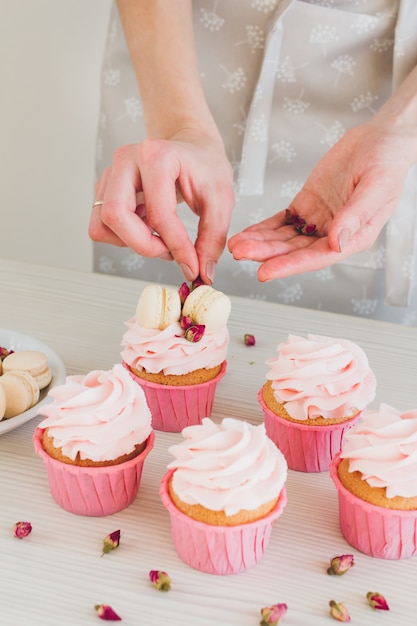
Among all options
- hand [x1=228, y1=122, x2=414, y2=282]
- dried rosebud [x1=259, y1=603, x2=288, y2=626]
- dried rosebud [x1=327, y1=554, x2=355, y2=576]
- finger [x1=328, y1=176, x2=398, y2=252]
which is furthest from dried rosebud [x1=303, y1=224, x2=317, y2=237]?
dried rosebud [x1=259, y1=603, x2=288, y2=626]

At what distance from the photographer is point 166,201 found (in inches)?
66.5

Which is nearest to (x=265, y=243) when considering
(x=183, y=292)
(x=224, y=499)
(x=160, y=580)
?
(x=183, y=292)

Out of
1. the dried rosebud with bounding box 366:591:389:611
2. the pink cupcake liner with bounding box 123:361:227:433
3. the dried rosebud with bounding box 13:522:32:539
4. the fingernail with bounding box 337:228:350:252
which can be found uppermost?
the fingernail with bounding box 337:228:350:252

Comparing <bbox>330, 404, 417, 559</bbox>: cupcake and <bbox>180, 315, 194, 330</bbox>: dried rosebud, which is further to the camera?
<bbox>180, 315, 194, 330</bbox>: dried rosebud

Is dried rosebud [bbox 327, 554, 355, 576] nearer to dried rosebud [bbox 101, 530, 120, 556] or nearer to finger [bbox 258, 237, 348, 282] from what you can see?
dried rosebud [bbox 101, 530, 120, 556]

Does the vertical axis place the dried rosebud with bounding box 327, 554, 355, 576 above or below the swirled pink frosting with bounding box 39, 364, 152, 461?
below

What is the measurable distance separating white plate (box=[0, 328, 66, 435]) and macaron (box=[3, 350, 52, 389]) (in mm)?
21

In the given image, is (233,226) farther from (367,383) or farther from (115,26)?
(367,383)

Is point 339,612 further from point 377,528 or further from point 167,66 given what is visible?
point 167,66

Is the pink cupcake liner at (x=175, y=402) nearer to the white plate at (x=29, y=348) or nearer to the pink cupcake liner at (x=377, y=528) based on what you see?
the white plate at (x=29, y=348)

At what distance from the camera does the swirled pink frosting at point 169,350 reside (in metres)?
1.59

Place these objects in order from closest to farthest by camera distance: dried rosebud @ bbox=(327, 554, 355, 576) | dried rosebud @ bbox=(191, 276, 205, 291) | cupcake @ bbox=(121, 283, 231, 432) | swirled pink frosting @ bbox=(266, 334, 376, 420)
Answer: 1. dried rosebud @ bbox=(327, 554, 355, 576)
2. swirled pink frosting @ bbox=(266, 334, 376, 420)
3. cupcake @ bbox=(121, 283, 231, 432)
4. dried rosebud @ bbox=(191, 276, 205, 291)

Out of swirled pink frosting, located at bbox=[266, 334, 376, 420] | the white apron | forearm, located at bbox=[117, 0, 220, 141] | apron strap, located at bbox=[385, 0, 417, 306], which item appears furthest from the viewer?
apron strap, located at bbox=[385, 0, 417, 306]

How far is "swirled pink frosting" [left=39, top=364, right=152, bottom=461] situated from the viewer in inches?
52.7
